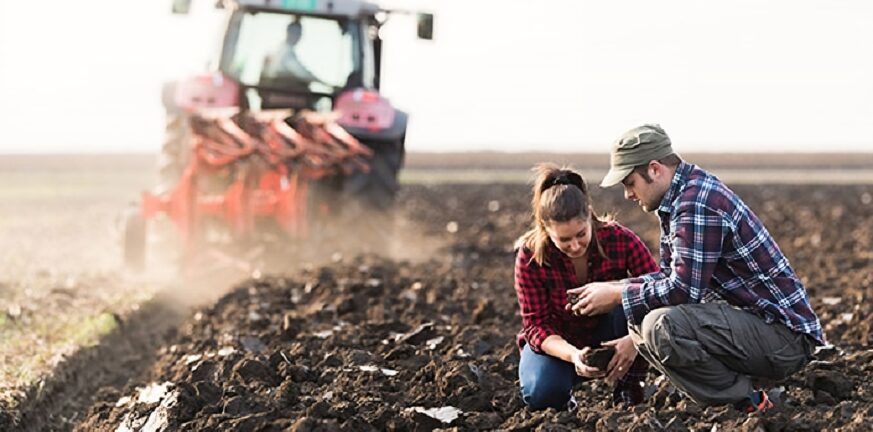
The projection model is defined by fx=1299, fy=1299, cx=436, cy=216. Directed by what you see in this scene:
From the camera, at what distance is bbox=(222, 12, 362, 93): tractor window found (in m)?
12.2

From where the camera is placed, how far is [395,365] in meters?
6.45

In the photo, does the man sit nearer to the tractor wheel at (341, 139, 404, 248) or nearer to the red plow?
the red plow

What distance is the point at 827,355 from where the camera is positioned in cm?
652

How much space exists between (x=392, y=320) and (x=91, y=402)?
1807mm

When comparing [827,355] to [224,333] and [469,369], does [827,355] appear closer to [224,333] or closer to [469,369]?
[469,369]

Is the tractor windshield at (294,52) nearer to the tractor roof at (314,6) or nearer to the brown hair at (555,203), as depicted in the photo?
the tractor roof at (314,6)

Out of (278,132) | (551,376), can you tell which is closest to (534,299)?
(551,376)

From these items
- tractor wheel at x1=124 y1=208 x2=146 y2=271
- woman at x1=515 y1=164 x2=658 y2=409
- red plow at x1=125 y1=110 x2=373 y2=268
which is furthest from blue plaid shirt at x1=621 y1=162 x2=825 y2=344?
tractor wheel at x1=124 y1=208 x2=146 y2=271

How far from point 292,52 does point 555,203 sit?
7.69 meters

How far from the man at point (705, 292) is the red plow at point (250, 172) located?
6011mm

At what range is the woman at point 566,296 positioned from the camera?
16.8 ft

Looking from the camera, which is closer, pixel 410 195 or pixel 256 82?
pixel 256 82

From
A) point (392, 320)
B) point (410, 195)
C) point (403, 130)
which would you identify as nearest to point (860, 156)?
point (410, 195)

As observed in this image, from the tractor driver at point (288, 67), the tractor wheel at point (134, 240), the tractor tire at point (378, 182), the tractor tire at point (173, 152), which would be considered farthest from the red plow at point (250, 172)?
the tractor driver at point (288, 67)
